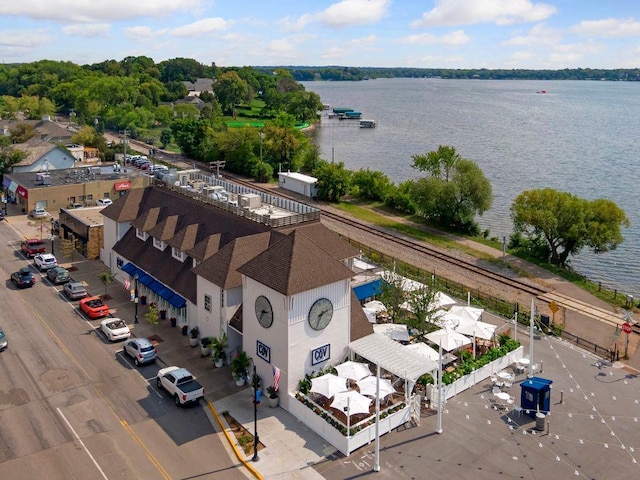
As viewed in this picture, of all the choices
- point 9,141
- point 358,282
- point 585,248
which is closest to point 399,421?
point 358,282

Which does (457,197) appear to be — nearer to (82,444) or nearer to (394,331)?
(394,331)

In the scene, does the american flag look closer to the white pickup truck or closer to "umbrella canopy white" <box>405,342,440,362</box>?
the white pickup truck

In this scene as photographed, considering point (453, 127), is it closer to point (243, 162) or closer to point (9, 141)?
point (243, 162)

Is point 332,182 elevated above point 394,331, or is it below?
above

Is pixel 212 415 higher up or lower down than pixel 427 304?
lower down

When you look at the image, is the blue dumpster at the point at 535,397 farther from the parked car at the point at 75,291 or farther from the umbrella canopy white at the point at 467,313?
the parked car at the point at 75,291

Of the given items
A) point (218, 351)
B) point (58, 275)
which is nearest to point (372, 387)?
point (218, 351)
